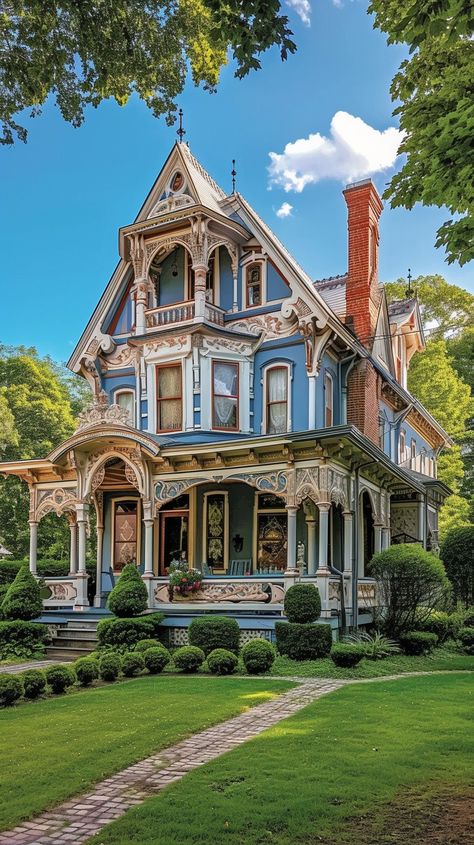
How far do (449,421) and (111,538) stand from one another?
847 inches

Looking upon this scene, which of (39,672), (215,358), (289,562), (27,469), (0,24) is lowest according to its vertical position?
(39,672)

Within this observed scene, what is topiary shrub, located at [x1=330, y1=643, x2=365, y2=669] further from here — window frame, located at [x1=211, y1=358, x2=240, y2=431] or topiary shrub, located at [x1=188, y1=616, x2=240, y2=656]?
window frame, located at [x1=211, y1=358, x2=240, y2=431]

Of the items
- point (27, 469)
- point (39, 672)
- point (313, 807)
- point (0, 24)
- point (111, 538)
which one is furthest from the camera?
point (111, 538)

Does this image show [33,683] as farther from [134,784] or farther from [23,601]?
[23,601]

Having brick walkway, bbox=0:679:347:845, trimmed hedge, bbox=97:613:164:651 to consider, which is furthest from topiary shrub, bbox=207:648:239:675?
brick walkway, bbox=0:679:347:845

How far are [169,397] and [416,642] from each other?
9470 millimetres

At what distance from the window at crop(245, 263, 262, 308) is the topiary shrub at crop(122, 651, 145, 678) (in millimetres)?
11093

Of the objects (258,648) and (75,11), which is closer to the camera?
(75,11)

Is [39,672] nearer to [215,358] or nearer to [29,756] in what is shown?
[29,756]

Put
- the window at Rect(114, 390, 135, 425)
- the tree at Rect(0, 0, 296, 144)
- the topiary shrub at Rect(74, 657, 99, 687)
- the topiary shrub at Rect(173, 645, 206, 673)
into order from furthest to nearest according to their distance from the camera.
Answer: the window at Rect(114, 390, 135, 425), the topiary shrub at Rect(173, 645, 206, 673), the topiary shrub at Rect(74, 657, 99, 687), the tree at Rect(0, 0, 296, 144)

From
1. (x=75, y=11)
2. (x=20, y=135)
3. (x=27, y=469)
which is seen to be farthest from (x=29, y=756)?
(x=27, y=469)

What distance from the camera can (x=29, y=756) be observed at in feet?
26.0

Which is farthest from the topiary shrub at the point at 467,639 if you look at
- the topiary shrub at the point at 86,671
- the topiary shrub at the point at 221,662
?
the topiary shrub at the point at 86,671

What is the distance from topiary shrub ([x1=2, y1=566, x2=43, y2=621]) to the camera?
18.1m
